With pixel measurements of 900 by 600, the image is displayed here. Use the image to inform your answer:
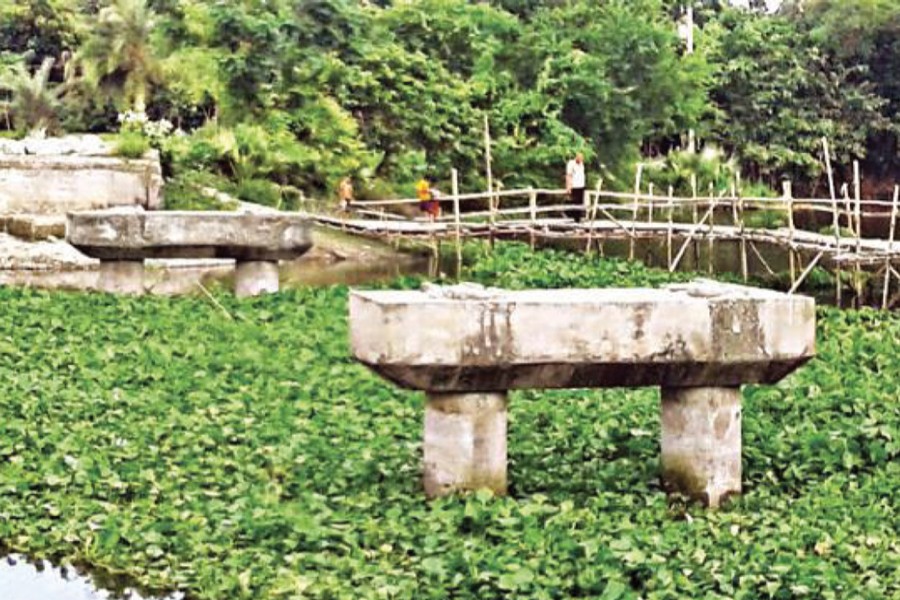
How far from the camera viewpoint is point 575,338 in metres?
8.20

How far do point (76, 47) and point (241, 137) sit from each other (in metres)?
12.1

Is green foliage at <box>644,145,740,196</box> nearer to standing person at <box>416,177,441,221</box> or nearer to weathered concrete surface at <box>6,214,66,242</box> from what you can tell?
standing person at <box>416,177,441,221</box>

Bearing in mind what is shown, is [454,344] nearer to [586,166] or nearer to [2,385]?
[2,385]

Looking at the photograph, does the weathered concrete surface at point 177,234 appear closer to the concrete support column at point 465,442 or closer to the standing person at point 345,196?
the concrete support column at point 465,442

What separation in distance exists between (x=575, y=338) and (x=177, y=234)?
9993 millimetres

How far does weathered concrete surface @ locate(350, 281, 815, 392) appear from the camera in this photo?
26.4 ft

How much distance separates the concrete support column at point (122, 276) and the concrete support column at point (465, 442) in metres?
10.2

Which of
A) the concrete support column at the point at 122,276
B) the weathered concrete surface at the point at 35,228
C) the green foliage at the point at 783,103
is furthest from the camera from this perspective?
the green foliage at the point at 783,103

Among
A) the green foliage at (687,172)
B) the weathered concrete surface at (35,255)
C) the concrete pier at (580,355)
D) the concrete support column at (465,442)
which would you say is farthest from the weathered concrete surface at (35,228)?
the green foliage at (687,172)

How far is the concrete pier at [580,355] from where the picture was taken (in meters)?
8.05

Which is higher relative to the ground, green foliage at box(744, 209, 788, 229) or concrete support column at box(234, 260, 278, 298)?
concrete support column at box(234, 260, 278, 298)

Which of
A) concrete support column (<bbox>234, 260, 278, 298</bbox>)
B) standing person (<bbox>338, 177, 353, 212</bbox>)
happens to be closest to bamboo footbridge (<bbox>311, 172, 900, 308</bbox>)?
standing person (<bbox>338, 177, 353, 212</bbox>)

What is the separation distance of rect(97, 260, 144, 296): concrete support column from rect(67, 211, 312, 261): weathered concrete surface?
0.16m

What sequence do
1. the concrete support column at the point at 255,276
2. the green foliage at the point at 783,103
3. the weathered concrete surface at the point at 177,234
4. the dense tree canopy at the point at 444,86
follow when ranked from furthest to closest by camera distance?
1. the green foliage at the point at 783,103
2. the dense tree canopy at the point at 444,86
3. the concrete support column at the point at 255,276
4. the weathered concrete surface at the point at 177,234
